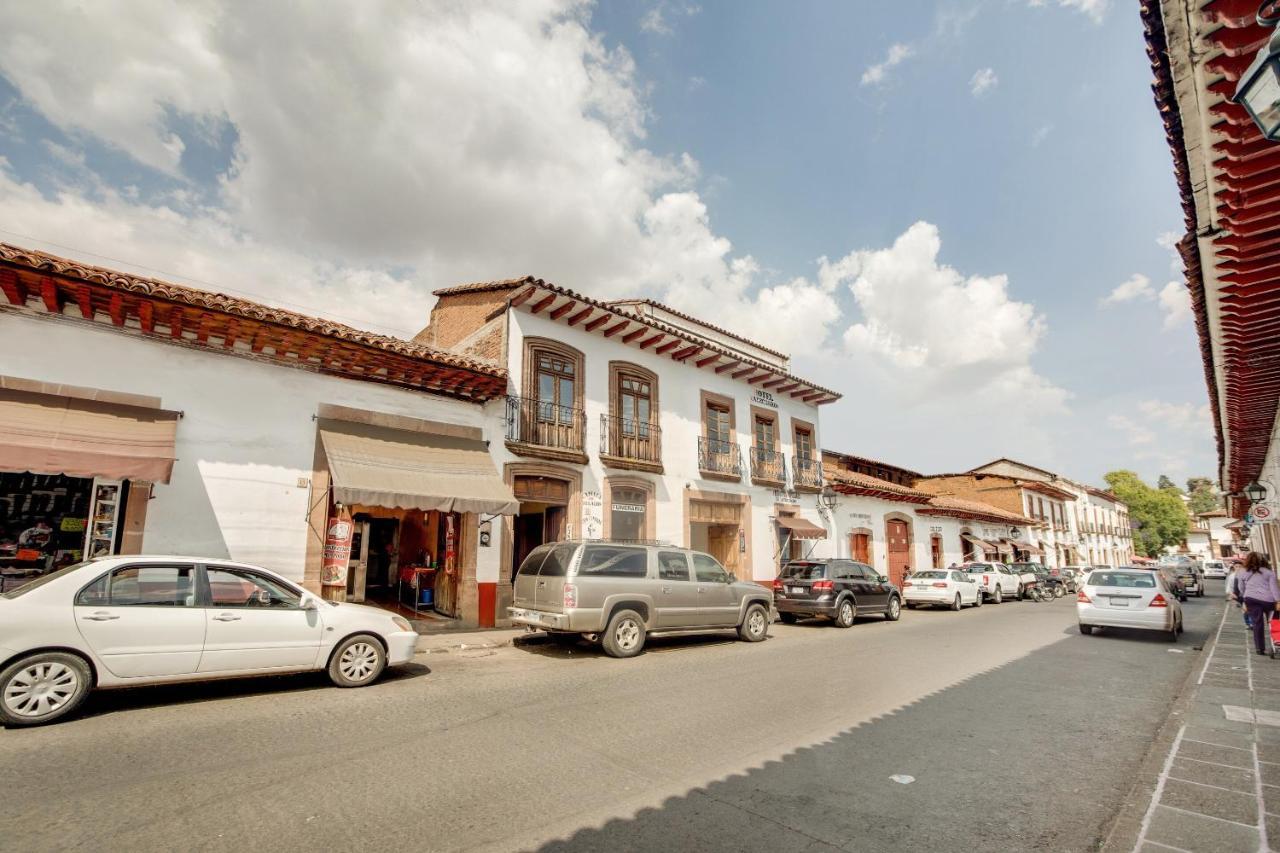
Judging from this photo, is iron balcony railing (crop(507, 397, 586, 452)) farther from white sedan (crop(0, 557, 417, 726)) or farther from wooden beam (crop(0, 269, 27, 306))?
wooden beam (crop(0, 269, 27, 306))

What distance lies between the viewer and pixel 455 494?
37.5 ft

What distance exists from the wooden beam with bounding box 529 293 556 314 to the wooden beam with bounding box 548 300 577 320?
35 centimetres

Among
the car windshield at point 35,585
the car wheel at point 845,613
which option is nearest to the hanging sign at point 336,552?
the car windshield at point 35,585

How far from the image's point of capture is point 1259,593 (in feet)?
33.6

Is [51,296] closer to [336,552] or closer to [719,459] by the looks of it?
[336,552]

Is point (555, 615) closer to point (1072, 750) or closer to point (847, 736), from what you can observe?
point (847, 736)

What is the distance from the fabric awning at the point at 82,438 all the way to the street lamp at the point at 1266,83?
38.3 feet

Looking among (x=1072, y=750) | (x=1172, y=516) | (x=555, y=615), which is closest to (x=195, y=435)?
(x=555, y=615)

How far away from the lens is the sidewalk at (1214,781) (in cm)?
364

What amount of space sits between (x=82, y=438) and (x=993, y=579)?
2775 cm

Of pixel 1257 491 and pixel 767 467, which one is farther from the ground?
pixel 767 467

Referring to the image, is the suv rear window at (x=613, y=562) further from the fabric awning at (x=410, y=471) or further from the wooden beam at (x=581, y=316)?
the wooden beam at (x=581, y=316)

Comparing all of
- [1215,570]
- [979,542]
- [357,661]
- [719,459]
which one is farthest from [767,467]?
[1215,570]

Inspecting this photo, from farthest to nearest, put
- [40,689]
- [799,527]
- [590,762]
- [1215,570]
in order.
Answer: [1215,570]
[799,527]
[40,689]
[590,762]
